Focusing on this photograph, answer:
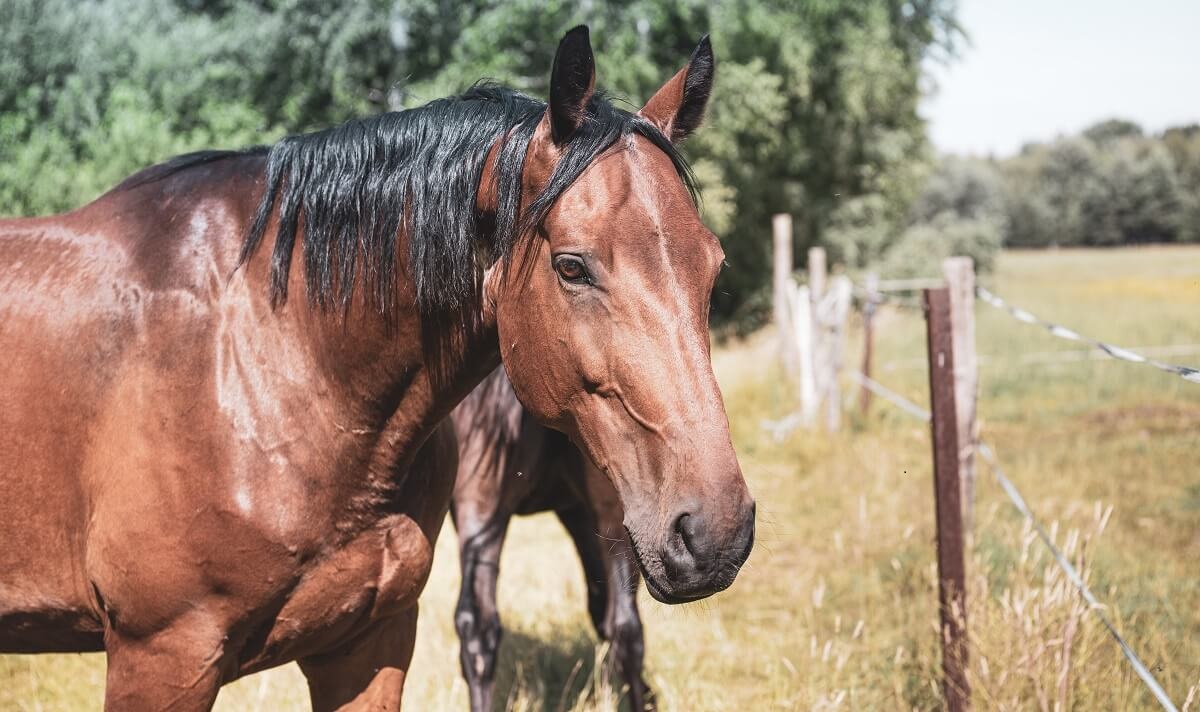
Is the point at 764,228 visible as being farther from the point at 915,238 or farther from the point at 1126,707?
the point at 1126,707

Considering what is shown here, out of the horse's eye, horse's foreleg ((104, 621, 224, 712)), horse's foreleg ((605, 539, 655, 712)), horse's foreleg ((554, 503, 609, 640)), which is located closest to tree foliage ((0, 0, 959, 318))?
horse's foreleg ((554, 503, 609, 640))

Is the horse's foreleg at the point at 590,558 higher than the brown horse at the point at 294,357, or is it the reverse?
the brown horse at the point at 294,357

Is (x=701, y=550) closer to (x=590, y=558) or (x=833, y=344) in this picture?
(x=590, y=558)

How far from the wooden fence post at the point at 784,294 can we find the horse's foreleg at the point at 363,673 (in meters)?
9.39

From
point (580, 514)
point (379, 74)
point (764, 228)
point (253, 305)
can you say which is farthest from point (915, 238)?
point (253, 305)

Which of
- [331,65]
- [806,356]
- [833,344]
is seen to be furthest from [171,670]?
[331,65]

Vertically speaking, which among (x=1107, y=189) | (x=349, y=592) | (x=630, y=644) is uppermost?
(x=1107, y=189)

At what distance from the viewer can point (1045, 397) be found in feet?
36.7

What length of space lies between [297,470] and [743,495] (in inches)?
38.7

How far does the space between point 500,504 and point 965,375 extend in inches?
100

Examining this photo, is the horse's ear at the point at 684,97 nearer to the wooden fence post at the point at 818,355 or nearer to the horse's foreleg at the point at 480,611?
the horse's foreleg at the point at 480,611

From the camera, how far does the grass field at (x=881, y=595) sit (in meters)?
3.09

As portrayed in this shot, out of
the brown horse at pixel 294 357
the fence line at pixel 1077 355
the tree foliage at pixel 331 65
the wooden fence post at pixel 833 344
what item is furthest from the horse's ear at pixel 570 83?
the fence line at pixel 1077 355

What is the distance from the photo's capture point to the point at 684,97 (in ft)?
6.79
